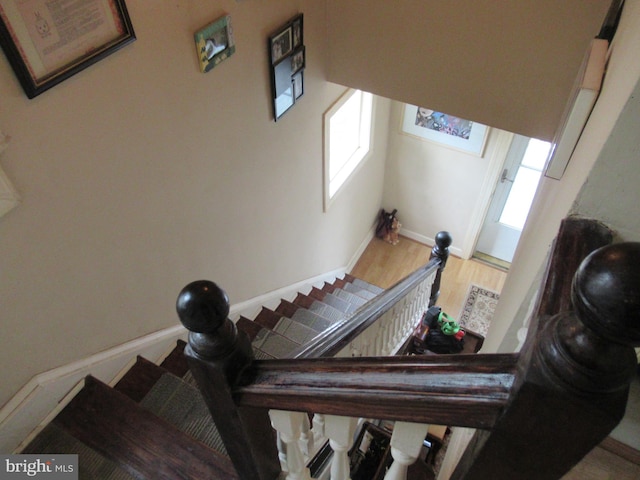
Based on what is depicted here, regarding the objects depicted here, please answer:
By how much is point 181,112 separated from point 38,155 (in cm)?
70

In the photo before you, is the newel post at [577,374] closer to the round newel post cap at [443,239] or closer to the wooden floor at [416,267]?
the round newel post cap at [443,239]

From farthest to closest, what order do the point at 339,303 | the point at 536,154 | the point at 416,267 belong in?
the point at 416,267 → the point at 536,154 → the point at 339,303

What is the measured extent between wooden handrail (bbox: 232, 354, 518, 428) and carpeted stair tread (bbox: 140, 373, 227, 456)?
3.91 feet

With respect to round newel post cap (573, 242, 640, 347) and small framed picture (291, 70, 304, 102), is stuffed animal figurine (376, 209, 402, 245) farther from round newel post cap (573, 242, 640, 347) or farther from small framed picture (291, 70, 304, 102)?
round newel post cap (573, 242, 640, 347)

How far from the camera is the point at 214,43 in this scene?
208 cm

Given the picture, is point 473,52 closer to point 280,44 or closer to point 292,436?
point 280,44

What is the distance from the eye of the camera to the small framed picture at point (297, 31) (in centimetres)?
268

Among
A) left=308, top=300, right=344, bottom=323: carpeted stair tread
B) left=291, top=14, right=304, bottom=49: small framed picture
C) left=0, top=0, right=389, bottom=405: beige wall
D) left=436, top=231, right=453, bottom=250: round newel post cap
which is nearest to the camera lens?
left=0, top=0, right=389, bottom=405: beige wall

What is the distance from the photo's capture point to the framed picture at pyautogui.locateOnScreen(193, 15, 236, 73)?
200 centimetres

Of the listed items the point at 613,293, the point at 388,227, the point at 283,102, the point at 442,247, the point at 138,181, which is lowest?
the point at 388,227

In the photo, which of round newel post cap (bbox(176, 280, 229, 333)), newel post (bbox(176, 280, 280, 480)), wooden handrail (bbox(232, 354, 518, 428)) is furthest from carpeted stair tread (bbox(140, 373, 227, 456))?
round newel post cap (bbox(176, 280, 229, 333))

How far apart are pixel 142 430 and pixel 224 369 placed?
1158 mm

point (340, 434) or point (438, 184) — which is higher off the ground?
point (340, 434)

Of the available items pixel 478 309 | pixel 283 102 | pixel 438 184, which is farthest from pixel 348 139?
pixel 478 309
